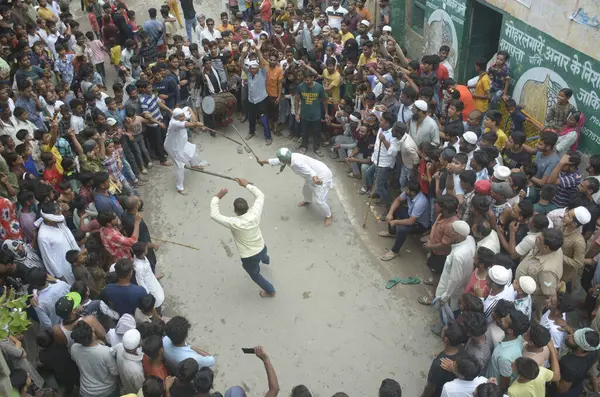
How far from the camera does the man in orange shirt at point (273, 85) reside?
9375 millimetres

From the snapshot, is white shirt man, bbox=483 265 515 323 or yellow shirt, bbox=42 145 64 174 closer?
white shirt man, bbox=483 265 515 323

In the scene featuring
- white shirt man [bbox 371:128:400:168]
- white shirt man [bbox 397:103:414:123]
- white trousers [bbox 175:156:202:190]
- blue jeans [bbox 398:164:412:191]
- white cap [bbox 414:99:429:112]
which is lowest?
white trousers [bbox 175:156:202:190]

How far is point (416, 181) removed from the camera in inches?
275

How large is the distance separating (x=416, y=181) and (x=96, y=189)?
4.28m

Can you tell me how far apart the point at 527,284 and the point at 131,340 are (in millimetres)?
3574

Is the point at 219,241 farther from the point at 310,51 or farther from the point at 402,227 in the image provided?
the point at 310,51

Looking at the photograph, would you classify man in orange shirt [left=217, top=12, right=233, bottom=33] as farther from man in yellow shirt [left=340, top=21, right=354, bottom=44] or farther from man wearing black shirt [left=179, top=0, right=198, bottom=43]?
man in yellow shirt [left=340, top=21, right=354, bottom=44]

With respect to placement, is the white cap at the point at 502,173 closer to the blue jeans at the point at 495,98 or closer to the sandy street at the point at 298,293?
the sandy street at the point at 298,293

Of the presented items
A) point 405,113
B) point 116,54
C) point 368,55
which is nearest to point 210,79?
point 116,54

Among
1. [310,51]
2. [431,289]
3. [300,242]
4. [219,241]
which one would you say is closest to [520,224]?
[431,289]

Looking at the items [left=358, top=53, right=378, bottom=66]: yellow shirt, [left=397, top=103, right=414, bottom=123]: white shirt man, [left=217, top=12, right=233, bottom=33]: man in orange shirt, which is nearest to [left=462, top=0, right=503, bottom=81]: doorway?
[left=358, top=53, right=378, bottom=66]: yellow shirt

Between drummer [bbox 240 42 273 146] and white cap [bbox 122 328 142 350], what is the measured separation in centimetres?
592

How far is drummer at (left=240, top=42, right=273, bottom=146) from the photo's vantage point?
9359 millimetres

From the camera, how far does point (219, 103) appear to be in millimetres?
9805
